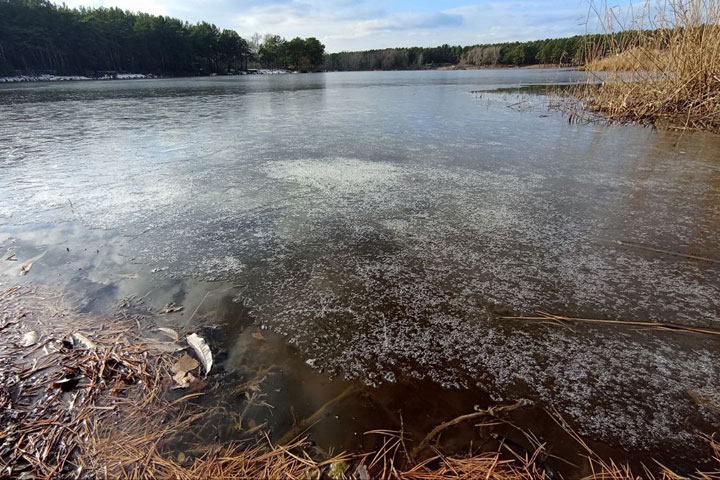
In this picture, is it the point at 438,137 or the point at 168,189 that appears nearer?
the point at 168,189

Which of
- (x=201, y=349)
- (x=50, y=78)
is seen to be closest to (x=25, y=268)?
(x=201, y=349)

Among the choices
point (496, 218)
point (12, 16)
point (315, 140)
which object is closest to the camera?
point (496, 218)

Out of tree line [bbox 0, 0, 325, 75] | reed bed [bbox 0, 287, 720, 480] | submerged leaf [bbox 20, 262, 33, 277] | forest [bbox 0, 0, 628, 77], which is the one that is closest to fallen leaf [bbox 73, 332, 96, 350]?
reed bed [bbox 0, 287, 720, 480]

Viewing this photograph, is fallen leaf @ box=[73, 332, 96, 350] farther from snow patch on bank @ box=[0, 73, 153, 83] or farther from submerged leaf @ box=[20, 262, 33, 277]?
snow patch on bank @ box=[0, 73, 153, 83]

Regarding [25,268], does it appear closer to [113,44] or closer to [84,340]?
[84,340]

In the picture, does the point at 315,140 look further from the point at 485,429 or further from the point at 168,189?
the point at 485,429

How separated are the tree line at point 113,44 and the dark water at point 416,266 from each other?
44.2 meters

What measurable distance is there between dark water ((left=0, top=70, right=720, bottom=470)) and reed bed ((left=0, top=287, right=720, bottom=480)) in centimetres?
7

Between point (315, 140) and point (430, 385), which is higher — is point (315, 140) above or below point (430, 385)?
above

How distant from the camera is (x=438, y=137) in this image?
16.0 ft

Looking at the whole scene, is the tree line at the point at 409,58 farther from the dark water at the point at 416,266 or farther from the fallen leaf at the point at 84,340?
the fallen leaf at the point at 84,340

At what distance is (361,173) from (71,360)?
2557 millimetres

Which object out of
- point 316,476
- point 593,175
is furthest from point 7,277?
point 593,175

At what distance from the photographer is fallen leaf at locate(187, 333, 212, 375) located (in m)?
1.15
